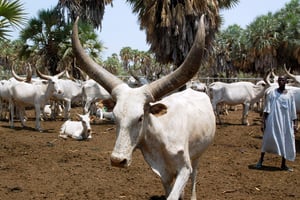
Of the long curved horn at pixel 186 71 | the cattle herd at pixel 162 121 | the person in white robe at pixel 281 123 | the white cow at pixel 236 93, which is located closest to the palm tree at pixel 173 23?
the white cow at pixel 236 93

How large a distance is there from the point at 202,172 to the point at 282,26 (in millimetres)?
29349

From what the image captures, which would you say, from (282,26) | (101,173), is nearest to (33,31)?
(101,173)

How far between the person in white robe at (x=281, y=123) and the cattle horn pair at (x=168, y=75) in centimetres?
484

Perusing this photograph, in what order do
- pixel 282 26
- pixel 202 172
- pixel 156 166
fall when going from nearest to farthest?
pixel 156 166
pixel 202 172
pixel 282 26

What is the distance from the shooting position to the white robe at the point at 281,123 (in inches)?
344

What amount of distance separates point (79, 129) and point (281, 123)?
6.61 m

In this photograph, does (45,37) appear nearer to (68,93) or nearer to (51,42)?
(51,42)

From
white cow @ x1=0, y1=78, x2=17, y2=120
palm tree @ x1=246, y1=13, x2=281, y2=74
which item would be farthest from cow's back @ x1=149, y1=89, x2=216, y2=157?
palm tree @ x1=246, y1=13, x2=281, y2=74

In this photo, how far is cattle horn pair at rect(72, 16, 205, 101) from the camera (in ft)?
13.8

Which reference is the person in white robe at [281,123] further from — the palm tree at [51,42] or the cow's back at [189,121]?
the palm tree at [51,42]

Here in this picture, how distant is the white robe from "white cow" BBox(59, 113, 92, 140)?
589 centimetres

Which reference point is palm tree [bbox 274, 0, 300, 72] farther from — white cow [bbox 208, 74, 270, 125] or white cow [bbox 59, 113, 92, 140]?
white cow [bbox 59, 113, 92, 140]

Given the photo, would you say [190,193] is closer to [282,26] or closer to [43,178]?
[43,178]

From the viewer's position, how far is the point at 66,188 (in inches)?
274
